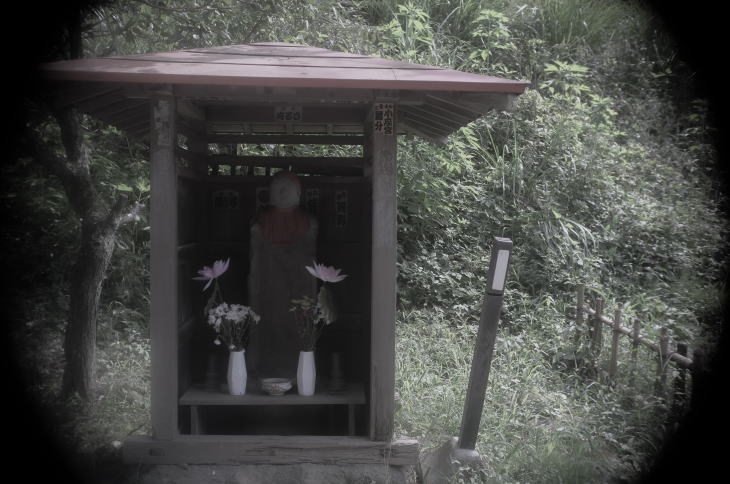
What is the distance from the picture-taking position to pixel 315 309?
461 cm

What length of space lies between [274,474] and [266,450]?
0.16m

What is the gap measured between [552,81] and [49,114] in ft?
25.1

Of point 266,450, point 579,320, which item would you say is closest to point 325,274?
point 266,450

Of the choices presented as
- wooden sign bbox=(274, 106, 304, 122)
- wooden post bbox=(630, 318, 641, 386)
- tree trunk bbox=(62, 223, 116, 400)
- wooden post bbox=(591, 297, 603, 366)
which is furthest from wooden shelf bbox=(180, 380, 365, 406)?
wooden post bbox=(591, 297, 603, 366)

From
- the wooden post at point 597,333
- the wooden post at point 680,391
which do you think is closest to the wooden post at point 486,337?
the wooden post at point 680,391

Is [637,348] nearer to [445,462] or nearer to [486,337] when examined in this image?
[486,337]

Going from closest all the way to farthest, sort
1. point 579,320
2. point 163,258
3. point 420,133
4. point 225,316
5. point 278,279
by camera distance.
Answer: point 163,258
point 225,316
point 278,279
point 420,133
point 579,320

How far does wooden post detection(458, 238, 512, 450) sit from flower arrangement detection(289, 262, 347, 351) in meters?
1.08

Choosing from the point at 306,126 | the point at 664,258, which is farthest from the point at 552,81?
the point at 306,126

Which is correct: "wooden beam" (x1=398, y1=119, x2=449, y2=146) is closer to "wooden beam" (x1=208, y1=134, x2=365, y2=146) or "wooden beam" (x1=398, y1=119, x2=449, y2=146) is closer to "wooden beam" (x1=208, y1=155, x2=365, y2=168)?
"wooden beam" (x1=208, y1=134, x2=365, y2=146)

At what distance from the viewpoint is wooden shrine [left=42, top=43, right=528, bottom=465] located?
3.79 metres

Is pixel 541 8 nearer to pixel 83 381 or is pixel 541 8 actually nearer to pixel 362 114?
pixel 362 114

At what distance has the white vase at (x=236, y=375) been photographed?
4.44 meters

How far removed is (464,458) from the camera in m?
4.12
